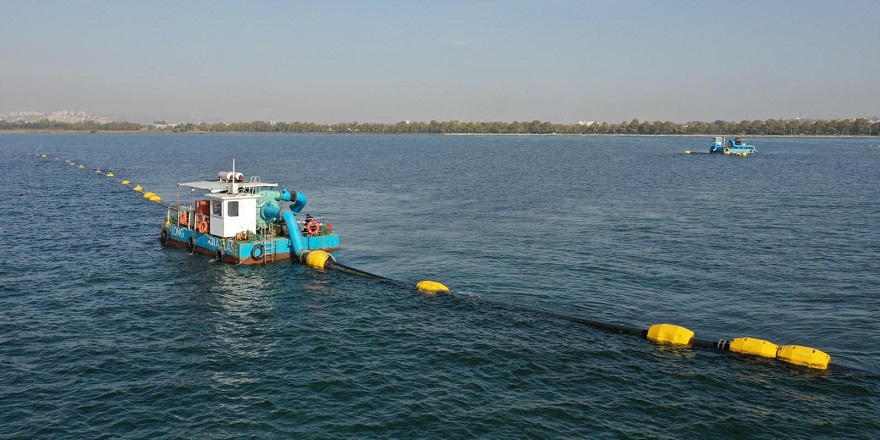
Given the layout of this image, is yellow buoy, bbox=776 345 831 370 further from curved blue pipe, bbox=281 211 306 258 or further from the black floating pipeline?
curved blue pipe, bbox=281 211 306 258

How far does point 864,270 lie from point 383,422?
42.8m

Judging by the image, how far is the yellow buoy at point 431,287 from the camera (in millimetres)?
43000

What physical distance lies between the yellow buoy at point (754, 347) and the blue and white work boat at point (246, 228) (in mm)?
31690

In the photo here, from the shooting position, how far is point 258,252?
4984 centimetres

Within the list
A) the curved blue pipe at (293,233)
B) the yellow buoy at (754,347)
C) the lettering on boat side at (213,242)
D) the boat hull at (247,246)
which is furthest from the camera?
the lettering on boat side at (213,242)

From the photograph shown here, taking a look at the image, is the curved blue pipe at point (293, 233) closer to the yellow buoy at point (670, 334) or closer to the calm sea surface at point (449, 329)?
the calm sea surface at point (449, 329)

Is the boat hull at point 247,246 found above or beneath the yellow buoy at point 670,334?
above

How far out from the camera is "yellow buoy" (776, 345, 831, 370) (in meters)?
30.6

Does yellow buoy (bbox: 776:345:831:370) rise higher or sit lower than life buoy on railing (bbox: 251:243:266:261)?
lower

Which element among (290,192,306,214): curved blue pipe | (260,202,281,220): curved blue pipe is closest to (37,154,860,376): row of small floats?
(260,202,281,220): curved blue pipe

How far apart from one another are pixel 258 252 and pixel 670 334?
31.0 m

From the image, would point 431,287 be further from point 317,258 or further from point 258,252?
point 258,252

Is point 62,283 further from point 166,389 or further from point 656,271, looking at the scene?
point 656,271

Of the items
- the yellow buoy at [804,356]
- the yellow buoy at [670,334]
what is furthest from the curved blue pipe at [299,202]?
the yellow buoy at [804,356]
